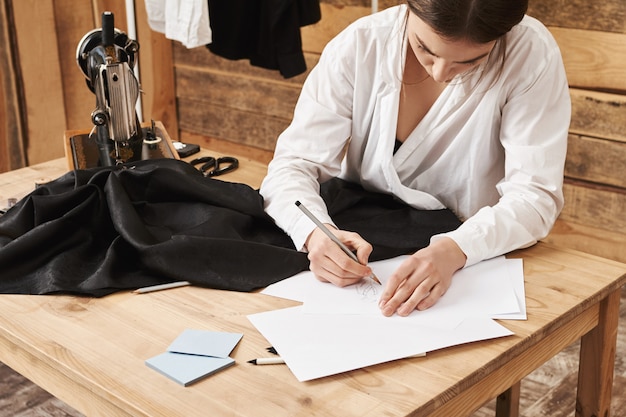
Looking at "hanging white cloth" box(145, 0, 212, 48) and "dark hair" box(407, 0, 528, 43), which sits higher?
"dark hair" box(407, 0, 528, 43)

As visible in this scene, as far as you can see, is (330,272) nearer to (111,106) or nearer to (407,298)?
(407,298)

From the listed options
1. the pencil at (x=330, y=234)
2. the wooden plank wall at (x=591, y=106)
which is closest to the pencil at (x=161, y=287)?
the pencil at (x=330, y=234)

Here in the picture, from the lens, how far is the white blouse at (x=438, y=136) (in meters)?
1.64

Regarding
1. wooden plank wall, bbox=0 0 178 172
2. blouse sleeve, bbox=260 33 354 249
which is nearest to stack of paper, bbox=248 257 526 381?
blouse sleeve, bbox=260 33 354 249

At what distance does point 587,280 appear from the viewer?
1.44 metres

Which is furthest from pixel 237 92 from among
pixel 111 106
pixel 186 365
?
pixel 186 365

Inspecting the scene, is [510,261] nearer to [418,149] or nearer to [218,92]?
[418,149]

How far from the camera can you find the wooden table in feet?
3.48

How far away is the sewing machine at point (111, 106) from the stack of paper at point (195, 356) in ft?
2.72

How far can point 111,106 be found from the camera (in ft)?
6.31

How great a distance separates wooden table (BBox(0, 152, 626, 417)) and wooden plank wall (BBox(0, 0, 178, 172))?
7.91ft

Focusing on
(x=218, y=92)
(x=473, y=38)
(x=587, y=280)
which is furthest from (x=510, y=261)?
(x=218, y=92)

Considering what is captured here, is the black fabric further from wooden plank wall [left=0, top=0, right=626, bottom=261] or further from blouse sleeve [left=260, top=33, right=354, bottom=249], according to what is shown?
wooden plank wall [left=0, top=0, right=626, bottom=261]

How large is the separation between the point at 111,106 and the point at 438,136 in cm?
77
